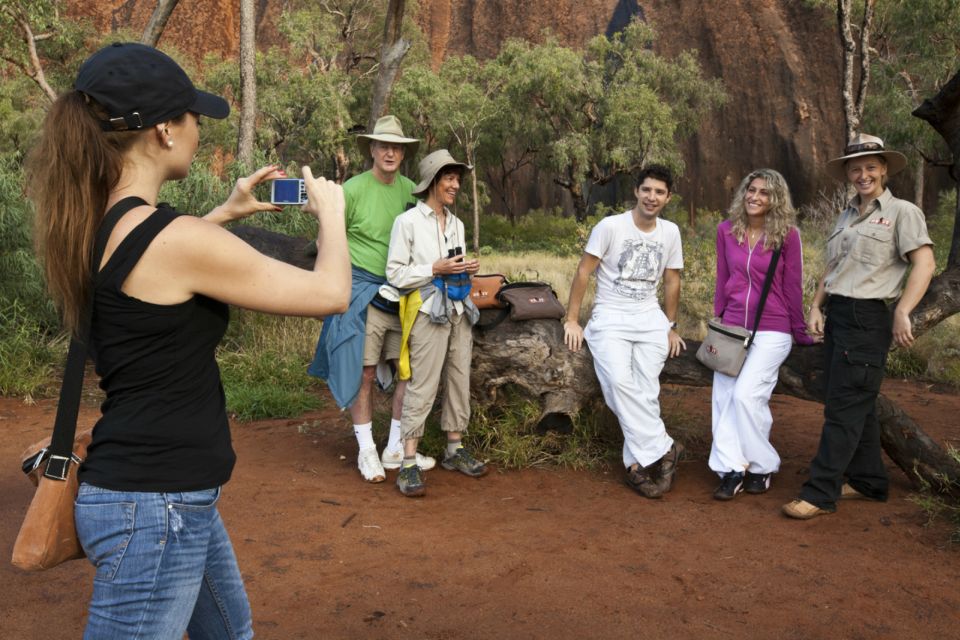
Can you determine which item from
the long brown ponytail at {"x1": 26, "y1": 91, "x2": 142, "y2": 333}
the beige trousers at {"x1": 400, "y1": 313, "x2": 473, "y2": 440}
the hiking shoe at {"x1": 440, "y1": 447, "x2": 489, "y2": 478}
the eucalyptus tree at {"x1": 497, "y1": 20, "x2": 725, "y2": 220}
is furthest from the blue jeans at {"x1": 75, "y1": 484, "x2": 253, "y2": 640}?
the eucalyptus tree at {"x1": 497, "y1": 20, "x2": 725, "y2": 220}

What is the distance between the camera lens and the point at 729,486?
195 inches

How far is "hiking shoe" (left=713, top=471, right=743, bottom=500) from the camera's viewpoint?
4906mm

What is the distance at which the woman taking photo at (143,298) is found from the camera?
167 centimetres

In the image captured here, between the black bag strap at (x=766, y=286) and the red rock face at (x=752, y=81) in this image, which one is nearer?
the black bag strap at (x=766, y=286)

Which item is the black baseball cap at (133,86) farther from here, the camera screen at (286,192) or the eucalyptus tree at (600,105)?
the eucalyptus tree at (600,105)

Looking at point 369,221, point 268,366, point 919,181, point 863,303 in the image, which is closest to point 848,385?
point 863,303

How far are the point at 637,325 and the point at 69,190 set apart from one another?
3.89 metres

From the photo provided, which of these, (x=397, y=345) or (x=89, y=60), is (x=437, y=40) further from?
(x=89, y=60)

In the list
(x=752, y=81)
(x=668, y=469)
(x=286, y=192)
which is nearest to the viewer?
(x=286, y=192)

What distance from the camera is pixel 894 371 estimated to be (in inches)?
316

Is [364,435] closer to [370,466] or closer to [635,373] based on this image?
[370,466]

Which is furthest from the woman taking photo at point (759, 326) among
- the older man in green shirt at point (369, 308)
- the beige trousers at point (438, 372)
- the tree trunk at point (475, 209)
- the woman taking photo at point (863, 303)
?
the tree trunk at point (475, 209)

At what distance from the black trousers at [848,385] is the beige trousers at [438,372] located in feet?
6.42

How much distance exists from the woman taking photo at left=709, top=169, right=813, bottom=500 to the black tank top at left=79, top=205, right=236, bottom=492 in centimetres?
373
